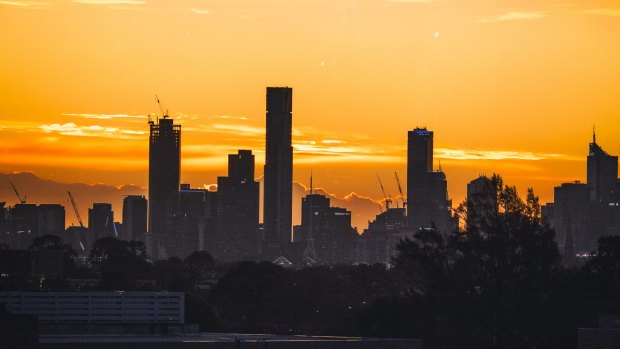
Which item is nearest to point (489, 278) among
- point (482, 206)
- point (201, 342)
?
→ point (482, 206)

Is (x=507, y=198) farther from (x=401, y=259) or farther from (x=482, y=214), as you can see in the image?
(x=401, y=259)

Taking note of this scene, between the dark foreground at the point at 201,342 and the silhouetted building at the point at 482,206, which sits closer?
the dark foreground at the point at 201,342

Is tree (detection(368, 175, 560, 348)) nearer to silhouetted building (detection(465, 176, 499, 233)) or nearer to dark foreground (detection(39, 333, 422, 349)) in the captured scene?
silhouetted building (detection(465, 176, 499, 233))

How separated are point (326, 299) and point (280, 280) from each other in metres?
5.28

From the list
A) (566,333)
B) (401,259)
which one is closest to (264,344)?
(566,333)

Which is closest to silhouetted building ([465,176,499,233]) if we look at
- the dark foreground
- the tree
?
the tree

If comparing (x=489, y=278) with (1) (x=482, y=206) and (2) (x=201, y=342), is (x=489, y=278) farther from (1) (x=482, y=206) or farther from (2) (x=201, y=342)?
(2) (x=201, y=342)

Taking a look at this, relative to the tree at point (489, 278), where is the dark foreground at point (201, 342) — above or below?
below

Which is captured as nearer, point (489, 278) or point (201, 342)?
point (201, 342)

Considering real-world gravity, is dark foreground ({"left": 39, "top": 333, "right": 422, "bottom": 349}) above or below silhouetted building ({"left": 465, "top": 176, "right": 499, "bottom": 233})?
below

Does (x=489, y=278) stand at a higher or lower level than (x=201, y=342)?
higher

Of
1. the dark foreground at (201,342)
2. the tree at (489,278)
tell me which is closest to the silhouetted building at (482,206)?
the tree at (489,278)

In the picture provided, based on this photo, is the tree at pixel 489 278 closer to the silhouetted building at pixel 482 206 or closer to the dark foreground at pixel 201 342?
the silhouetted building at pixel 482 206

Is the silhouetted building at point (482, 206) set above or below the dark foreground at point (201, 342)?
above
